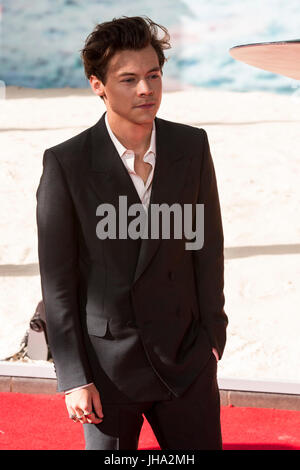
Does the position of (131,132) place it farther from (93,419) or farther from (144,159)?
(93,419)

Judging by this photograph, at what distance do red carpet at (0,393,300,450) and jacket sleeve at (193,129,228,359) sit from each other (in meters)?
1.63

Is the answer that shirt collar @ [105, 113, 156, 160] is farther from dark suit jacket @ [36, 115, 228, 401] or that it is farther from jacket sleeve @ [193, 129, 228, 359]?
jacket sleeve @ [193, 129, 228, 359]

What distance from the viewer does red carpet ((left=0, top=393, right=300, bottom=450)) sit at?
380 cm

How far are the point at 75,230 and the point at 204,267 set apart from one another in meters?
0.37

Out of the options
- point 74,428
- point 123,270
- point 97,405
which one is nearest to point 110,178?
point 123,270

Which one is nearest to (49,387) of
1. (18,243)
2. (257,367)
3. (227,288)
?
(257,367)

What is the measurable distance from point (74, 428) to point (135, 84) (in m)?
2.33

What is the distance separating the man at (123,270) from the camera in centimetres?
211

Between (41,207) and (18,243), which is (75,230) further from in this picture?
(18,243)

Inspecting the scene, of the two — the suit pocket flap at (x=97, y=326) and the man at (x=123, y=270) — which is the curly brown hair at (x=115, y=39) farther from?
the suit pocket flap at (x=97, y=326)

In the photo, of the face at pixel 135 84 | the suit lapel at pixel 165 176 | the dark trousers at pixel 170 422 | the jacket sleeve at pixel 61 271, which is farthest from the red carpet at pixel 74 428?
the face at pixel 135 84

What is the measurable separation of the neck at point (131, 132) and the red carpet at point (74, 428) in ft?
6.35

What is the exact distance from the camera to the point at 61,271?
6.97 ft

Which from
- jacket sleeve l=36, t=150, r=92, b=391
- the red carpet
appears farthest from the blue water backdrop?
jacket sleeve l=36, t=150, r=92, b=391
